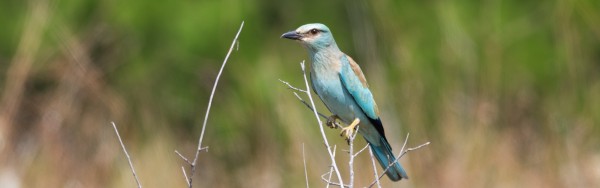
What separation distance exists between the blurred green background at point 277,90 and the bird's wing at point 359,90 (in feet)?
5.33

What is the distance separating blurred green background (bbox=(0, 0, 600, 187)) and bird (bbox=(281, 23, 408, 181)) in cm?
162

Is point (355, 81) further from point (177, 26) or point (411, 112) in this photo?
point (177, 26)

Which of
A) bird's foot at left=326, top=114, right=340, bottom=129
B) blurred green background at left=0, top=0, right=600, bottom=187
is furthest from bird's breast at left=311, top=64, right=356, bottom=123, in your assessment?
blurred green background at left=0, top=0, right=600, bottom=187

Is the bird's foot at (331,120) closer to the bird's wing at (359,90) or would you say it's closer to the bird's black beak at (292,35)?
the bird's wing at (359,90)

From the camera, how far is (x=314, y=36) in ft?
17.5

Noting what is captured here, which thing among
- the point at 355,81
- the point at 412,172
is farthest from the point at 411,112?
the point at 355,81

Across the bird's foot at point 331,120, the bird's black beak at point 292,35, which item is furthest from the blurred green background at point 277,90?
the bird's black beak at point 292,35

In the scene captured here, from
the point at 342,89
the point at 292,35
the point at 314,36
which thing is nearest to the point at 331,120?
the point at 342,89

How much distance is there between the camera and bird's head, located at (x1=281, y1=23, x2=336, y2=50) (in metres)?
5.26

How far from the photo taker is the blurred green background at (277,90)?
25.5 ft

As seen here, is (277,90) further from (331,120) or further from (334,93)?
(334,93)

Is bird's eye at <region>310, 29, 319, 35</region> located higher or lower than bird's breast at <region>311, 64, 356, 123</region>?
higher

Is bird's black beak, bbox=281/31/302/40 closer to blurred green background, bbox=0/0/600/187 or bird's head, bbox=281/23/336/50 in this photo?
bird's head, bbox=281/23/336/50

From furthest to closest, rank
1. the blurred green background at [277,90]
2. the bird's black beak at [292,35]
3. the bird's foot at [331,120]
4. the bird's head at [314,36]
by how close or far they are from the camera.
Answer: the blurred green background at [277,90] → the bird's foot at [331,120] → the bird's head at [314,36] → the bird's black beak at [292,35]
